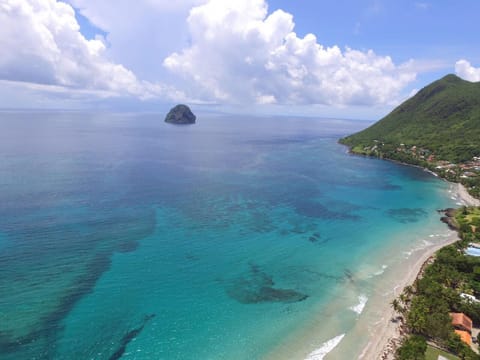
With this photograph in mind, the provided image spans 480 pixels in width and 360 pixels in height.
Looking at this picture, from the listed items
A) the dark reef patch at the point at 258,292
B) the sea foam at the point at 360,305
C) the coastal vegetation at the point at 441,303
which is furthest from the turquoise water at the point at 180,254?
the coastal vegetation at the point at 441,303

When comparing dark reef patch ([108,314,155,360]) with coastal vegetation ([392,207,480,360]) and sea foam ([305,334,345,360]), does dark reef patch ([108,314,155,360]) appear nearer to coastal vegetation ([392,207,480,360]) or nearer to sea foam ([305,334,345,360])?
sea foam ([305,334,345,360])

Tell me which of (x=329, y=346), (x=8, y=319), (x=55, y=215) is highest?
(x=55, y=215)

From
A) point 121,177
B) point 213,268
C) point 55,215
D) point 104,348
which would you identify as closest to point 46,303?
point 104,348

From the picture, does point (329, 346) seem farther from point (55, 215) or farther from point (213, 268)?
point (55, 215)

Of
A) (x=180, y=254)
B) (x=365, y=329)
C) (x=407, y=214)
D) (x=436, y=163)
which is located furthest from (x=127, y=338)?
(x=436, y=163)

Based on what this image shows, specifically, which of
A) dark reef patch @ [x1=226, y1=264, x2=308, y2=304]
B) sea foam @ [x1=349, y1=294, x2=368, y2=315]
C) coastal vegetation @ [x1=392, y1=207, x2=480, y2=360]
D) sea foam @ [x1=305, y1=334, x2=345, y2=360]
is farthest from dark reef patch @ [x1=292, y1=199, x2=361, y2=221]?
sea foam @ [x1=305, y1=334, x2=345, y2=360]

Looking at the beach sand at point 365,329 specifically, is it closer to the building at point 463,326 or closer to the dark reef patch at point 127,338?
the building at point 463,326
